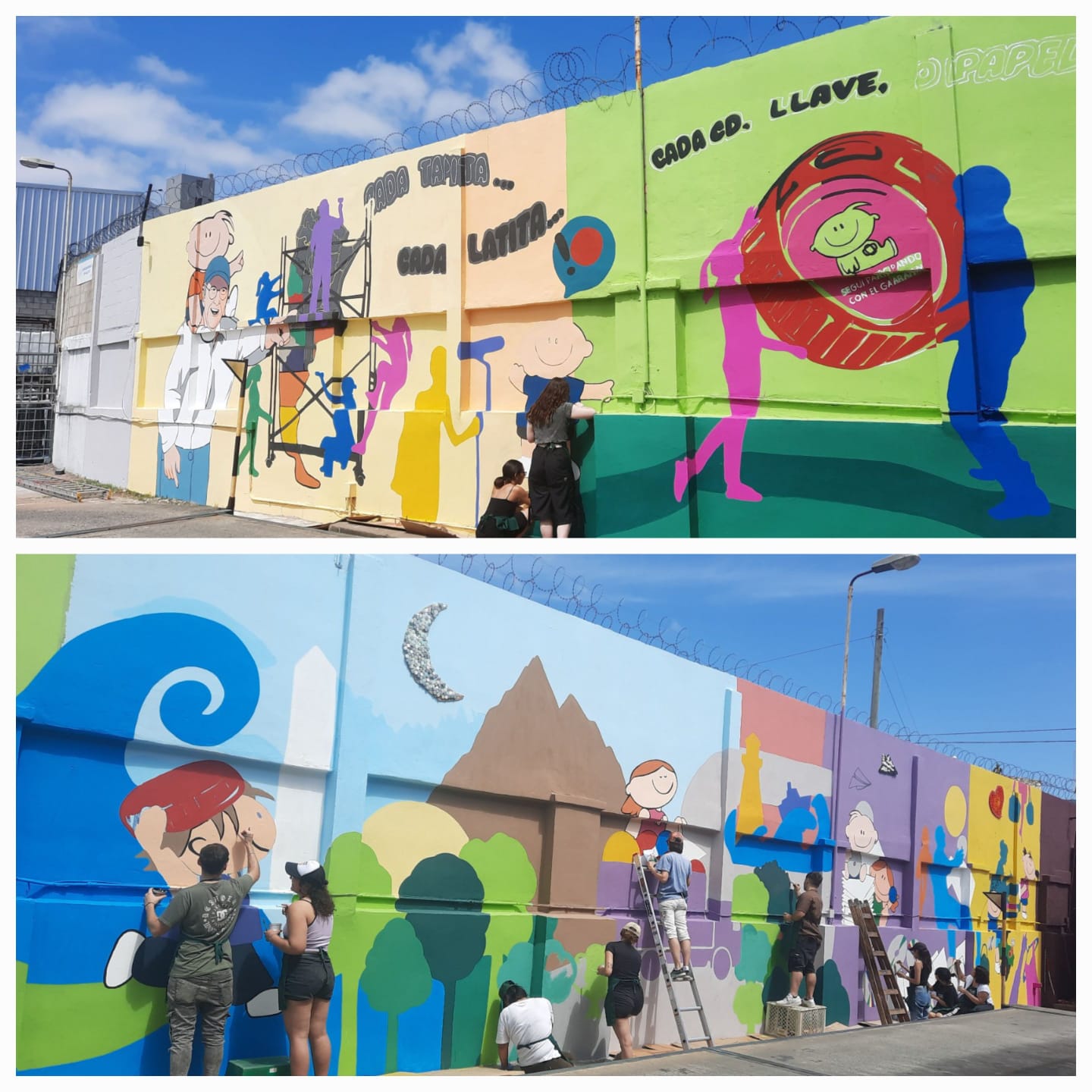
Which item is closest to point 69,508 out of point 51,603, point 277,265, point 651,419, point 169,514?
point 169,514

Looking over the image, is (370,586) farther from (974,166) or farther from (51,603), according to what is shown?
(974,166)

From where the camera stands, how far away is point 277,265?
572 inches

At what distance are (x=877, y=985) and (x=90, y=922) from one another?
35.7 feet

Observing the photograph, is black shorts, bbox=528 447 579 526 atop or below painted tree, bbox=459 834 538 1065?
atop

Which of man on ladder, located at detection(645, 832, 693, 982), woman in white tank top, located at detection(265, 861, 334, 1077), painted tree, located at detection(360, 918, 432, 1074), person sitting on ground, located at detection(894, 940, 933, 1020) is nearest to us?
woman in white tank top, located at detection(265, 861, 334, 1077)

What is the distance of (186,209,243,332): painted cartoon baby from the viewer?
15.3m

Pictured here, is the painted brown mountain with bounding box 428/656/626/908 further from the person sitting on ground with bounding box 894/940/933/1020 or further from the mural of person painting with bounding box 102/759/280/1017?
the person sitting on ground with bounding box 894/940/933/1020

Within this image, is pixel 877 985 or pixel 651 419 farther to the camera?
pixel 877 985

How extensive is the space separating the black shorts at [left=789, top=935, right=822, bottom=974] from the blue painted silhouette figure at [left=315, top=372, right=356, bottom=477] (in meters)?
7.86

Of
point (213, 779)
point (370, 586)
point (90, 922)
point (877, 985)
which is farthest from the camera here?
point (877, 985)

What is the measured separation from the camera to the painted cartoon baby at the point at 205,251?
15320 millimetres

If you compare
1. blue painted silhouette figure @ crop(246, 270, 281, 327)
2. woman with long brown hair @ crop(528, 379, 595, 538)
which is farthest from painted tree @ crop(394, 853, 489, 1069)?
blue painted silhouette figure @ crop(246, 270, 281, 327)

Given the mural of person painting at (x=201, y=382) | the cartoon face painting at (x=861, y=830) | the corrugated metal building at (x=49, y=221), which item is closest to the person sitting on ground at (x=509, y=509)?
the mural of person painting at (x=201, y=382)

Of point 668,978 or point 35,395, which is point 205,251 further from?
point 668,978
